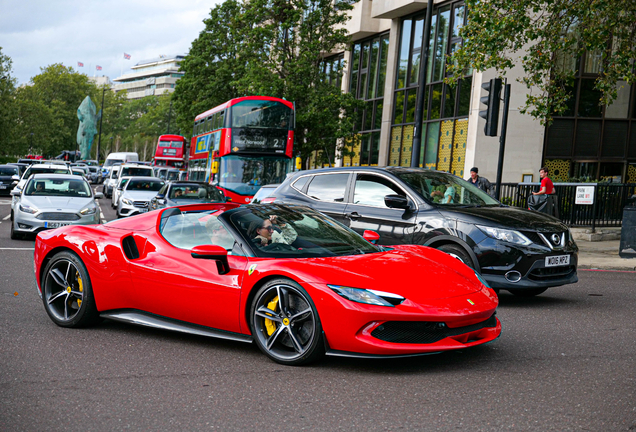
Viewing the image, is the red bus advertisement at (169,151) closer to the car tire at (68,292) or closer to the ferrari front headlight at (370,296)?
the car tire at (68,292)

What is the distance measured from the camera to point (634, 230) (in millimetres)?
14227

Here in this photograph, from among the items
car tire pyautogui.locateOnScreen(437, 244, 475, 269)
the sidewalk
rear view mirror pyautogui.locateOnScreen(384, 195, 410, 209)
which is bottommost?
the sidewalk

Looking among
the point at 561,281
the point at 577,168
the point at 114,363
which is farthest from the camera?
the point at 577,168

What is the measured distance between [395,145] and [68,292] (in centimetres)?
2618

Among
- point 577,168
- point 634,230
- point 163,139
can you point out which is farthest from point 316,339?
point 163,139

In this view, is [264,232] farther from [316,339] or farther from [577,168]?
[577,168]

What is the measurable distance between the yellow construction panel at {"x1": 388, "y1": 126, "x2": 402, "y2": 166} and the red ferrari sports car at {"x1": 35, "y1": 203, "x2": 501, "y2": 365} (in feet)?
83.1

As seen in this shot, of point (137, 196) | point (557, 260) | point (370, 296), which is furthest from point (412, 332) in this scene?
point (137, 196)

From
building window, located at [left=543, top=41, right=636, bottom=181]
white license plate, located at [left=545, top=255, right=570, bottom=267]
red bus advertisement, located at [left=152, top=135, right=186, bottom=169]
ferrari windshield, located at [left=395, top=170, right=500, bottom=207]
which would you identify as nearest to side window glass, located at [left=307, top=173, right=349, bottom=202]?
ferrari windshield, located at [left=395, top=170, right=500, bottom=207]

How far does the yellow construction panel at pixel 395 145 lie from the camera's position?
31.5 m

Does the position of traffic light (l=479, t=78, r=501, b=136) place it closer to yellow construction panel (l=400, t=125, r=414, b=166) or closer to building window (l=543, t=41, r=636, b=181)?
building window (l=543, t=41, r=636, b=181)

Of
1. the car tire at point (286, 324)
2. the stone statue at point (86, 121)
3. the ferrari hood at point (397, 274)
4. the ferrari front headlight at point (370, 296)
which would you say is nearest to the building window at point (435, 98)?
the ferrari hood at point (397, 274)

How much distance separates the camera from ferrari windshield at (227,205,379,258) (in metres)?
5.70

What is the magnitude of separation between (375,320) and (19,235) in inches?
492
